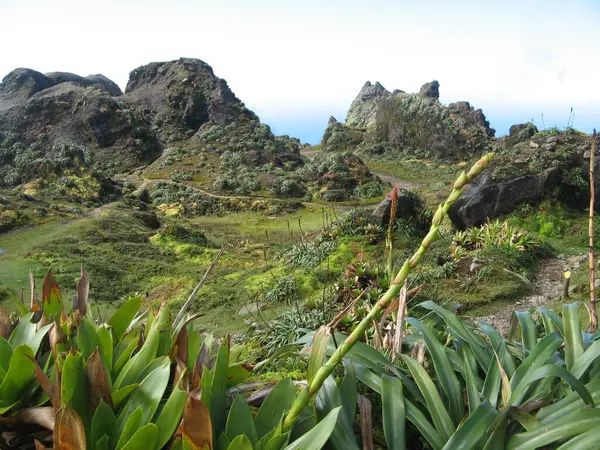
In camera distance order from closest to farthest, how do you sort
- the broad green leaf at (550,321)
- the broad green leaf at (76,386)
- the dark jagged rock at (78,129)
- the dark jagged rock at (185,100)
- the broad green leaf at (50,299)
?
the broad green leaf at (76,386) → the broad green leaf at (50,299) → the broad green leaf at (550,321) → the dark jagged rock at (78,129) → the dark jagged rock at (185,100)

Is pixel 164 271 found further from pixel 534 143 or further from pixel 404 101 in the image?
pixel 404 101

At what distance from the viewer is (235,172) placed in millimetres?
26625

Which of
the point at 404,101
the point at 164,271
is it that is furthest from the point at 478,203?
the point at 404,101

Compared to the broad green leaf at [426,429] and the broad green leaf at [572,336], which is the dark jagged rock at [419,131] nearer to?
the broad green leaf at [572,336]

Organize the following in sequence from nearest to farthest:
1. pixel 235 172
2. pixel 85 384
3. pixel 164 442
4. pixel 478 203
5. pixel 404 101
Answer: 1. pixel 164 442
2. pixel 85 384
3. pixel 478 203
4. pixel 235 172
5. pixel 404 101

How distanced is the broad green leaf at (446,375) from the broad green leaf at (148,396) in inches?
47.2

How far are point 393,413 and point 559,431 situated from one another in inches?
23.5

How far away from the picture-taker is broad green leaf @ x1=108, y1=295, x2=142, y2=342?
6.98 ft

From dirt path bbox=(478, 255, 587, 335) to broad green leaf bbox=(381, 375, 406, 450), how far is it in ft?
12.8

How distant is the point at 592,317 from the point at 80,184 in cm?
2058

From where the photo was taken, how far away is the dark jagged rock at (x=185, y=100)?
34969 millimetres

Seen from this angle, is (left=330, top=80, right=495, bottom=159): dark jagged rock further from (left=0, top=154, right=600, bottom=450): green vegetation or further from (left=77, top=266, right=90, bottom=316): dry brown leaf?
(left=77, top=266, right=90, bottom=316): dry brown leaf

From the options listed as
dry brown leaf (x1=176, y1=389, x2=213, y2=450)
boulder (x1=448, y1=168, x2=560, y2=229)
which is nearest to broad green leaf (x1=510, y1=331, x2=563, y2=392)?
dry brown leaf (x1=176, y1=389, x2=213, y2=450)

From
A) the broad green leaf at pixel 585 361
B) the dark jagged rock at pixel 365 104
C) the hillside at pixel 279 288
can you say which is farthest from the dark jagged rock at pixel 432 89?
the broad green leaf at pixel 585 361
